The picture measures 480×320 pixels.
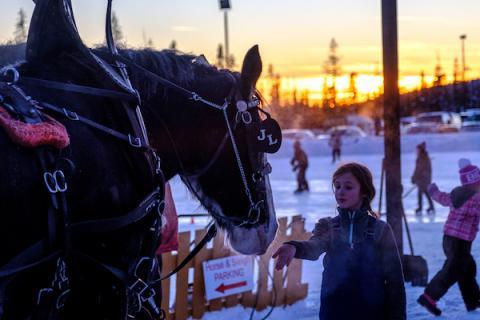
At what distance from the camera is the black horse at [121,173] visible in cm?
218

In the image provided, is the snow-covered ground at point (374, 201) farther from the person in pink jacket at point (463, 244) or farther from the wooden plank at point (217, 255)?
the person in pink jacket at point (463, 244)

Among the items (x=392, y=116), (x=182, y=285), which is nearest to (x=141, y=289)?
Result: (x=182, y=285)

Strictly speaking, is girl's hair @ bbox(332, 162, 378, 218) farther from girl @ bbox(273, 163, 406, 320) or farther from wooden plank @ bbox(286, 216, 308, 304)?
wooden plank @ bbox(286, 216, 308, 304)

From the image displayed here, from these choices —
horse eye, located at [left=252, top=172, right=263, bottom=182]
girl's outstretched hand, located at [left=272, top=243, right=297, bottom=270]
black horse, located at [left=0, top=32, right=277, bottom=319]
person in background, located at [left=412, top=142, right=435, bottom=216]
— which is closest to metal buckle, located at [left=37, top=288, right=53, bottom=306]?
black horse, located at [left=0, top=32, right=277, bottom=319]

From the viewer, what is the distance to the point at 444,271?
22.1 ft

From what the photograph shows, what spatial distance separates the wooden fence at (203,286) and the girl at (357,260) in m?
2.03

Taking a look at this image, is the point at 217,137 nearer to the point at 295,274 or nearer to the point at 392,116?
the point at 295,274

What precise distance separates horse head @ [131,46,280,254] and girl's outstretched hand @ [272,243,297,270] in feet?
0.96

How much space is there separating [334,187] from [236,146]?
1167 millimetres

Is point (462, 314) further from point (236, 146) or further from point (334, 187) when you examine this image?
point (236, 146)

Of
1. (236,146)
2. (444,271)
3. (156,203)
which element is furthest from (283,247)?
(444,271)

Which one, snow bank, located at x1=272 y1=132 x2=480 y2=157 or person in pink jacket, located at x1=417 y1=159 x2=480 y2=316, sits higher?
person in pink jacket, located at x1=417 y1=159 x2=480 y2=316

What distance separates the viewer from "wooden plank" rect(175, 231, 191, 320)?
6.28m

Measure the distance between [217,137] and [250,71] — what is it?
31cm
